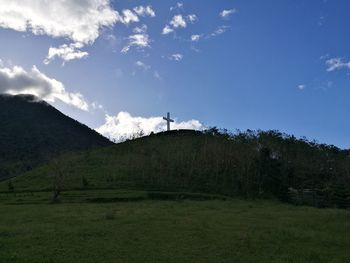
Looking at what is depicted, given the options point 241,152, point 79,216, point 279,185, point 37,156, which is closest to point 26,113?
point 37,156

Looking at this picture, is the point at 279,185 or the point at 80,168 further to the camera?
the point at 80,168

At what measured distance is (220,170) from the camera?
246 feet

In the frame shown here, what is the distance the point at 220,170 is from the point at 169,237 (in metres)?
50.2

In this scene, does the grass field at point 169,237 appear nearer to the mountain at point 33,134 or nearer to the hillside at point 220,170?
the hillside at point 220,170

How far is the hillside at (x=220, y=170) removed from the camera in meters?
65.5

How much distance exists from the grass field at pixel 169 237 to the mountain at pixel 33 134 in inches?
2812

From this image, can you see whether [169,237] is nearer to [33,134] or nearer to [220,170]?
[220,170]

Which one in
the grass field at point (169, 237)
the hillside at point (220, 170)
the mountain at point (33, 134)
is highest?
the mountain at point (33, 134)

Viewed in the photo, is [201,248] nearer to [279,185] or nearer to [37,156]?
[279,185]

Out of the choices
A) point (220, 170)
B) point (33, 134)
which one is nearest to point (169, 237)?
point (220, 170)

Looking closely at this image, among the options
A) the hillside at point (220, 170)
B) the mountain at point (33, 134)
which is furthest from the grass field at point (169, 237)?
the mountain at point (33, 134)

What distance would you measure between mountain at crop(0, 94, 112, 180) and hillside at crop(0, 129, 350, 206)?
2804 centimetres

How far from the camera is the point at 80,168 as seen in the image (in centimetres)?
7669

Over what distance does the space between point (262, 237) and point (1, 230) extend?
1589 centimetres
